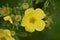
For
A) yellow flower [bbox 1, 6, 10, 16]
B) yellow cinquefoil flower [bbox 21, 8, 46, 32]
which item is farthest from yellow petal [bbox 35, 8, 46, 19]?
yellow flower [bbox 1, 6, 10, 16]

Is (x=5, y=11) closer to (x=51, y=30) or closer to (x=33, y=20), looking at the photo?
(x=33, y=20)

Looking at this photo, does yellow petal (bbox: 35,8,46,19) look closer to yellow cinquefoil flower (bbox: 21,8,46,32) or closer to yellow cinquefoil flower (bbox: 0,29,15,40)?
yellow cinquefoil flower (bbox: 21,8,46,32)

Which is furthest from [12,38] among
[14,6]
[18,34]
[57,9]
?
[57,9]

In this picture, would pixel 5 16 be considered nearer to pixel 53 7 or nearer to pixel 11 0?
pixel 11 0

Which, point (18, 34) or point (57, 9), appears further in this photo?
point (57, 9)

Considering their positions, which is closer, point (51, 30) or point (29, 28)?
point (29, 28)

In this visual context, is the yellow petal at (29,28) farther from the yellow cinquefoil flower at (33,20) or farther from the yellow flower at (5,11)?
the yellow flower at (5,11)

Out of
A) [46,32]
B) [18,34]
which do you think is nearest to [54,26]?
[46,32]

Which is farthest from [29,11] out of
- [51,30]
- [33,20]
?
[51,30]

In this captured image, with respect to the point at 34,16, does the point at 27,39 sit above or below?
below
